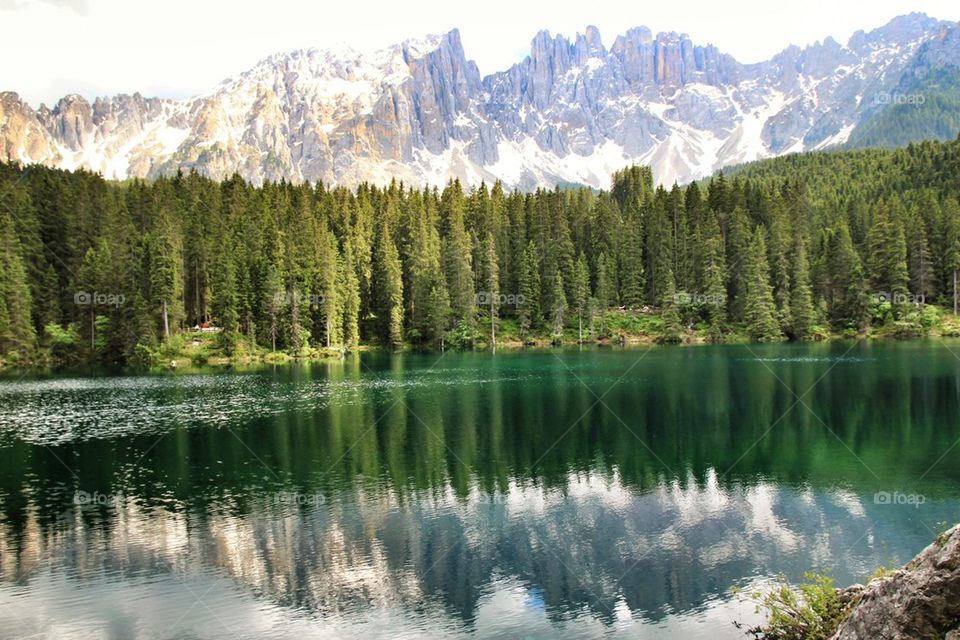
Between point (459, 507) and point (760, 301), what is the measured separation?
93.2 m

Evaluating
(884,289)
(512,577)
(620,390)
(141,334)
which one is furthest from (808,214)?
(512,577)

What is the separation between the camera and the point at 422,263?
4451 inches

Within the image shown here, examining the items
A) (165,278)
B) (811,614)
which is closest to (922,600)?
(811,614)

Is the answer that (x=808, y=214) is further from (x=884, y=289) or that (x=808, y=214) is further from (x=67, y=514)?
(x=67, y=514)

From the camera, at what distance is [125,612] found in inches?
690

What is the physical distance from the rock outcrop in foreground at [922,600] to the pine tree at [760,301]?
104 meters

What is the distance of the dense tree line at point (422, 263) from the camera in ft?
313

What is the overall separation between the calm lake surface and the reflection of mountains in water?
0.35ft

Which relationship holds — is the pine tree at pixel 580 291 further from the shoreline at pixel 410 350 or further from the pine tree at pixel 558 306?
the shoreline at pixel 410 350

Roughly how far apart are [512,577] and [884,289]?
11294cm

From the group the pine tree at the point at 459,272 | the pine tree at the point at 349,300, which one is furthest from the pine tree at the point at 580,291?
the pine tree at the point at 349,300

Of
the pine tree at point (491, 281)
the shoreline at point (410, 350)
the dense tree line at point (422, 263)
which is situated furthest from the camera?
the pine tree at point (491, 281)

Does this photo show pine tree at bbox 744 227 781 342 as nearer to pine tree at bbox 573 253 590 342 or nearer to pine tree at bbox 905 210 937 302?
pine tree at bbox 905 210 937 302

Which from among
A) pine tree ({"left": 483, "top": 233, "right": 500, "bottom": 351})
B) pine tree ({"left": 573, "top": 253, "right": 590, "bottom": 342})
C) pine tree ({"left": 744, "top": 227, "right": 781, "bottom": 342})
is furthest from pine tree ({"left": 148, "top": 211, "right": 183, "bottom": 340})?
pine tree ({"left": 744, "top": 227, "right": 781, "bottom": 342})
